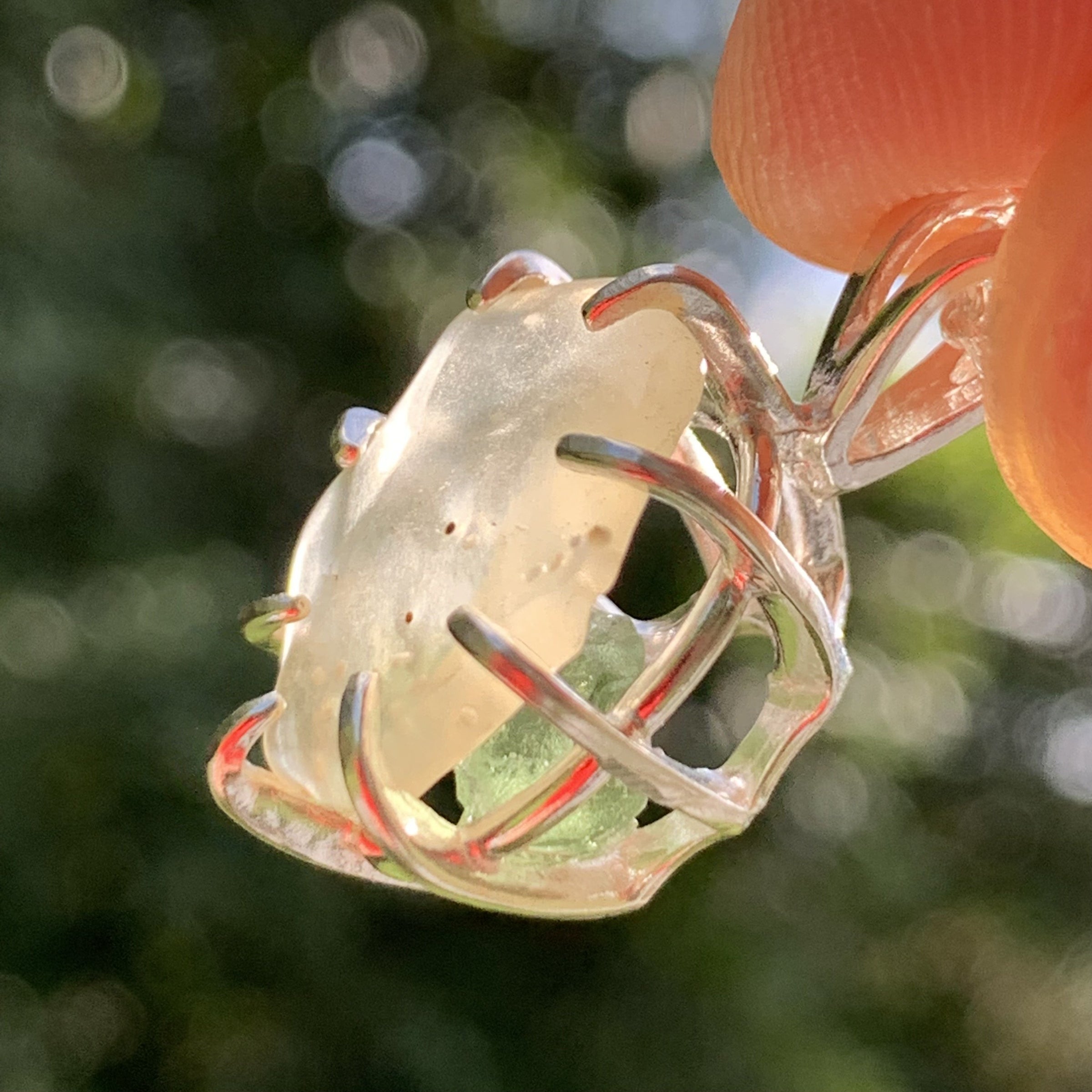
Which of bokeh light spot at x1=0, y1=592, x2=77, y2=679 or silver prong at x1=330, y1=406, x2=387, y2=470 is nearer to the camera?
silver prong at x1=330, y1=406, x2=387, y2=470

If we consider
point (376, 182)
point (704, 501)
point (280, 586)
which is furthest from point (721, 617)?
point (376, 182)

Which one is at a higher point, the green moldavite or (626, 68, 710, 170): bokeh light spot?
(626, 68, 710, 170): bokeh light spot

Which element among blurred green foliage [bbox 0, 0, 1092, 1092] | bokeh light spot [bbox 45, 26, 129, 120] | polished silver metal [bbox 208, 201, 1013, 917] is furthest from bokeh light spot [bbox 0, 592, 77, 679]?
polished silver metal [bbox 208, 201, 1013, 917]

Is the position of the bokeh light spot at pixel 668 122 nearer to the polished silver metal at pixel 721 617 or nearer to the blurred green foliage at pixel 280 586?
the blurred green foliage at pixel 280 586

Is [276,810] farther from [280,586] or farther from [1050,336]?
[280,586]

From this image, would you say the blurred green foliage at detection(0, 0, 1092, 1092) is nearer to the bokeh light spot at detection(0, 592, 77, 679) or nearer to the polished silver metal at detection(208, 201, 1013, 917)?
the bokeh light spot at detection(0, 592, 77, 679)

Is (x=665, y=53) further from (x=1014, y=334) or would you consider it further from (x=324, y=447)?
(x=1014, y=334)
